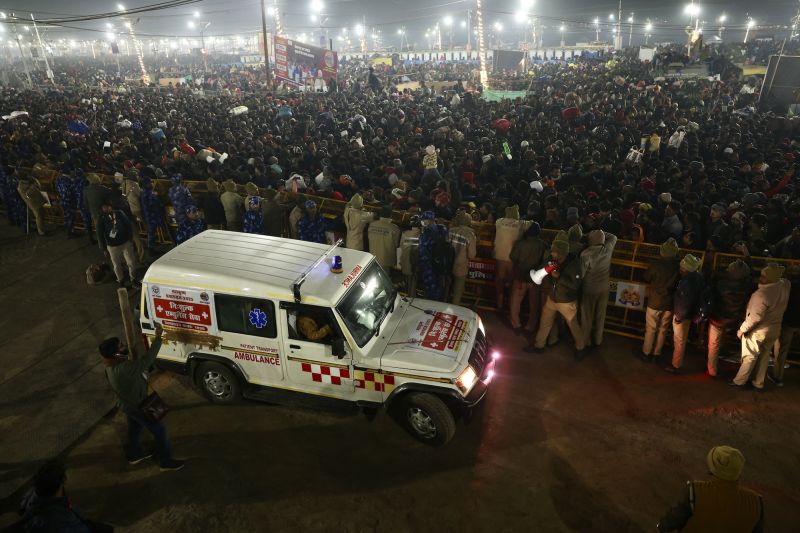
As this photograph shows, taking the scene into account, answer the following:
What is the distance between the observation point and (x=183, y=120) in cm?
2098

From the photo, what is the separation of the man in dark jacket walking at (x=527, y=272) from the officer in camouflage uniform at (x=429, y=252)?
4.29 ft

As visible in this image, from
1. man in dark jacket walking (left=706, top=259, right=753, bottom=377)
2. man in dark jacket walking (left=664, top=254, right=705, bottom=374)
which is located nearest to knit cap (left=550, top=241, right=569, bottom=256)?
man in dark jacket walking (left=664, top=254, right=705, bottom=374)

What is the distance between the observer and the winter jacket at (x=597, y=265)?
24.6ft

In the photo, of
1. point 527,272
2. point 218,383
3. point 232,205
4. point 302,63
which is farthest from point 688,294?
point 302,63

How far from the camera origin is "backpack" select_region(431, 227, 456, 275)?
827 centimetres

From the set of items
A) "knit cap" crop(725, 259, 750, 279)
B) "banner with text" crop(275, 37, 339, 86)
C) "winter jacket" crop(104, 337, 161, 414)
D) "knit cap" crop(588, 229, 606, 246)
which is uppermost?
"banner with text" crop(275, 37, 339, 86)

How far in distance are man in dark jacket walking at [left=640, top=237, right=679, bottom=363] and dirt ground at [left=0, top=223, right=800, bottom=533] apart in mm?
546

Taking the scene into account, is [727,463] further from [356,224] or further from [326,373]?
[356,224]

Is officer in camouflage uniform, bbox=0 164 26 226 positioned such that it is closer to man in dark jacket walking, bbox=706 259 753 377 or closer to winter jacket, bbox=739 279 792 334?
man in dark jacket walking, bbox=706 259 753 377

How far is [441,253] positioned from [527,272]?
152 centimetres

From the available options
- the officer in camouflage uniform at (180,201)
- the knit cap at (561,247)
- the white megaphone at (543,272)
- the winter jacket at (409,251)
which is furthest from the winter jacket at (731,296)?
the officer in camouflage uniform at (180,201)

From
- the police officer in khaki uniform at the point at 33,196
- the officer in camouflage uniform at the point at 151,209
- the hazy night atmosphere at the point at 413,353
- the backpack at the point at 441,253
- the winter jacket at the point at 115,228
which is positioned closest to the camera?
the hazy night atmosphere at the point at 413,353

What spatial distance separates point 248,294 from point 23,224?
1214 cm

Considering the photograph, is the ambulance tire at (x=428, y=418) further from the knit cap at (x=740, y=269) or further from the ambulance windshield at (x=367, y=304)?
the knit cap at (x=740, y=269)
